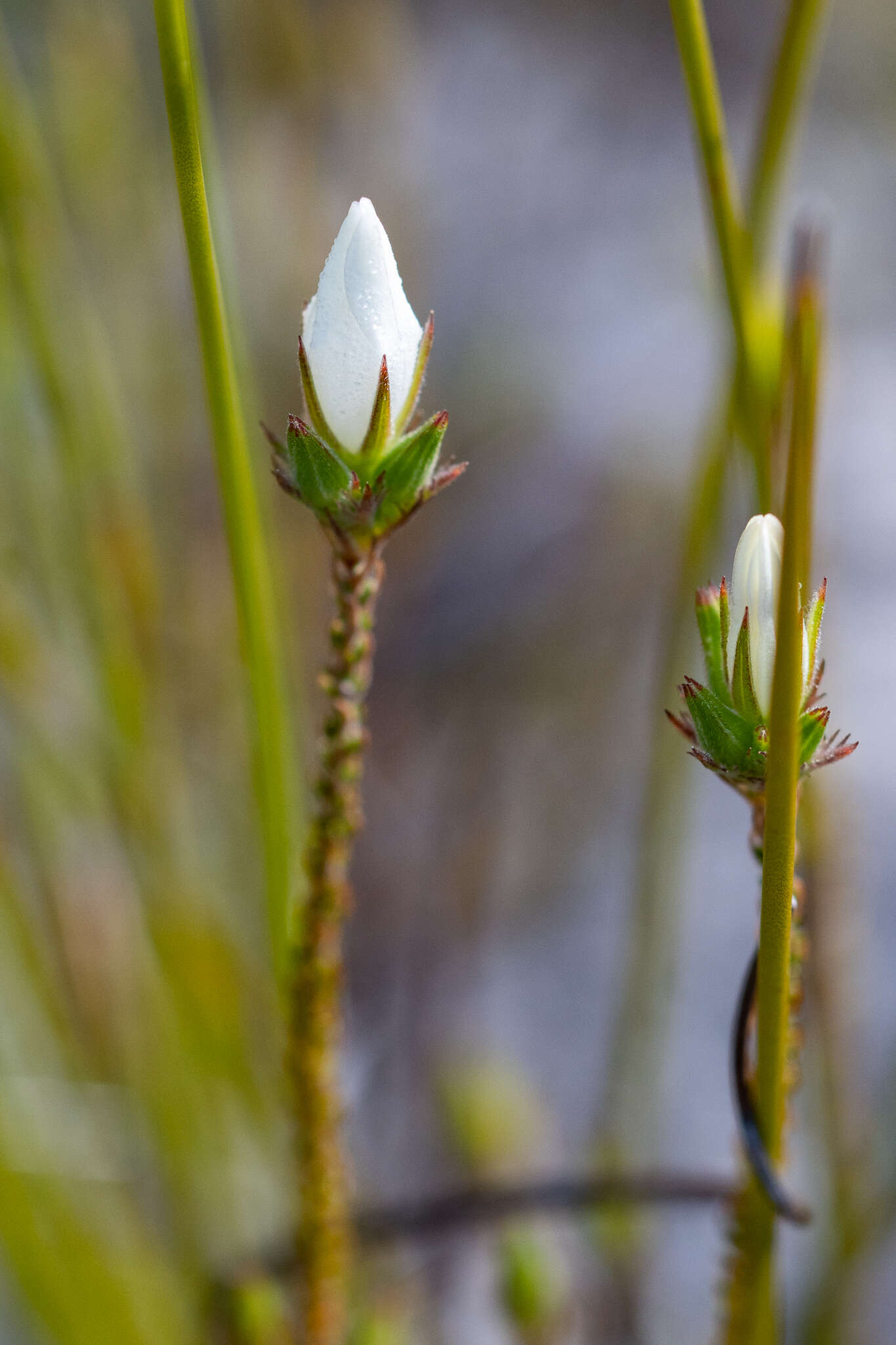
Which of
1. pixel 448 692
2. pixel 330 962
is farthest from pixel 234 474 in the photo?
pixel 448 692

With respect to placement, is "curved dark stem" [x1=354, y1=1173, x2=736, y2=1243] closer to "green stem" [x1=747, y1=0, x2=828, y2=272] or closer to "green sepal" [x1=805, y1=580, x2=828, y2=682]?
"green sepal" [x1=805, y1=580, x2=828, y2=682]

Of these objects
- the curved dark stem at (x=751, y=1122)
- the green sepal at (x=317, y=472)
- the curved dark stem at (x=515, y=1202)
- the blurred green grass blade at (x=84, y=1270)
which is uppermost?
the green sepal at (x=317, y=472)

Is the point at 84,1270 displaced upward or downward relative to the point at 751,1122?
downward

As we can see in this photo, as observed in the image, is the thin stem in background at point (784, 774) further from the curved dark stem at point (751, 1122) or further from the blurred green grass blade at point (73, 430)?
the blurred green grass blade at point (73, 430)

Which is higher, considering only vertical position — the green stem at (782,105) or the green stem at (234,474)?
the green stem at (782,105)

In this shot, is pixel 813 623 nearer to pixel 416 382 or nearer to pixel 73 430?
pixel 416 382

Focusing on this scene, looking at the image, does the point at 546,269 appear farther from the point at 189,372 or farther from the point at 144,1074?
the point at 144,1074

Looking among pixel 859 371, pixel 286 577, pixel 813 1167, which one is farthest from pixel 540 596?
pixel 813 1167

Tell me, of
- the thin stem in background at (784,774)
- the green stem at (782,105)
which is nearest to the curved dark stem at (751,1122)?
the thin stem in background at (784,774)
